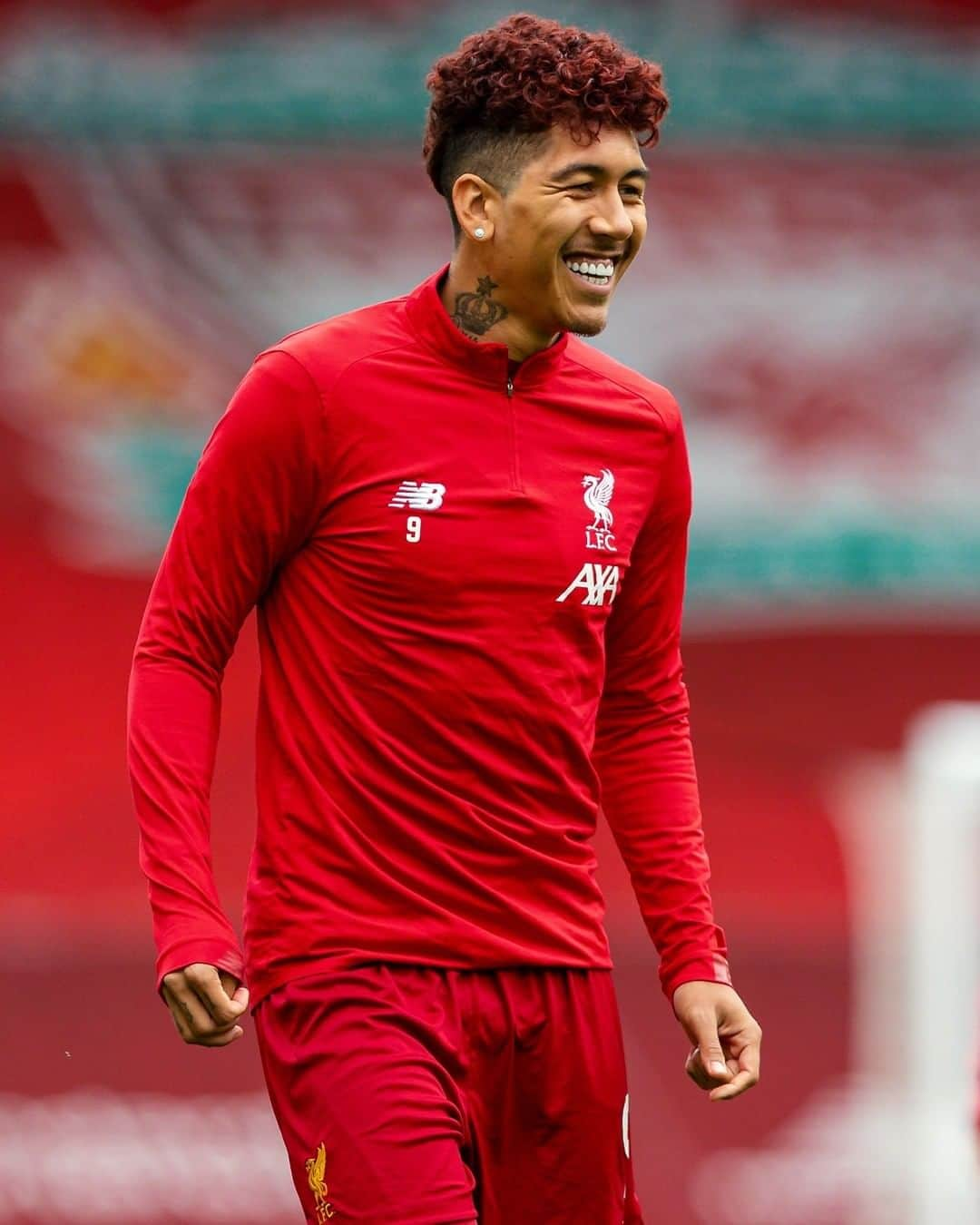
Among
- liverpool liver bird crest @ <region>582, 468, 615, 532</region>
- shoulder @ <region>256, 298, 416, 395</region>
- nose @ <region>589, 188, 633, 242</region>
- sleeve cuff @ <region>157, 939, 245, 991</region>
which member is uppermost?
nose @ <region>589, 188, 633, 242</region>

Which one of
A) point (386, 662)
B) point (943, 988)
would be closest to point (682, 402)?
point (943, 988)

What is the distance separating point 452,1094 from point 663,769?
0.62m

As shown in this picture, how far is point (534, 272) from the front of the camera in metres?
3.14

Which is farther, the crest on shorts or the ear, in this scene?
the ear

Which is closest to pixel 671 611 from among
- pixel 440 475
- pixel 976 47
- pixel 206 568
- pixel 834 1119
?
pixel 440 475

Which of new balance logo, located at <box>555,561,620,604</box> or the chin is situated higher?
the chin

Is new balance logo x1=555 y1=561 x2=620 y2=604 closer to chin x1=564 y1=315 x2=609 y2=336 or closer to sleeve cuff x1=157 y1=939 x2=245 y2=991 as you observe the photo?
chin x1=564 y1=315 x2=609 y2=336

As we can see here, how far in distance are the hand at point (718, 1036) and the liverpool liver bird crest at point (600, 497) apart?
23.5 inches

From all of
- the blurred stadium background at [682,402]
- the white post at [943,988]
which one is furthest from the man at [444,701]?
the blurred stadium background at [682,402]

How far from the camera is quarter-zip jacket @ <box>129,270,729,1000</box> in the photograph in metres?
2.96

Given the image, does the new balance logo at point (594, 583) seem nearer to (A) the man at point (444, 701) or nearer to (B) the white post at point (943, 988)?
(A) the man at point (444, 701)

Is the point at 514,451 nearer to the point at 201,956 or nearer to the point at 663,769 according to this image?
the point at 663,769

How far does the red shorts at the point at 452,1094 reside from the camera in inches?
111

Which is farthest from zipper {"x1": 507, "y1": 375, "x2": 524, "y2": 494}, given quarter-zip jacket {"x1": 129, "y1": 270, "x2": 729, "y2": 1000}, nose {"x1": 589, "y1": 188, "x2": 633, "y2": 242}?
nose {"x1": 589, "y1": 188, "x2": 633, "y2": 242}
